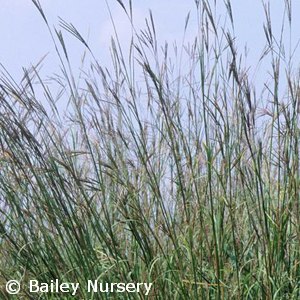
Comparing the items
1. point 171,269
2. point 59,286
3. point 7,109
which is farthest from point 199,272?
point 7,109

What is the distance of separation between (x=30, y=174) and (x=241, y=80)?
2.75ft

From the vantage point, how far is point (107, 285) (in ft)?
7.89

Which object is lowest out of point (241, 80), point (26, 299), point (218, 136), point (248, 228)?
point (26, 299)

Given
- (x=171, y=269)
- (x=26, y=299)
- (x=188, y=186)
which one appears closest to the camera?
(x=171, y=269)

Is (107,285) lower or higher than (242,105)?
lower

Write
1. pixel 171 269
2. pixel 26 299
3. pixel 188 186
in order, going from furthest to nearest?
1. pixel 188 186
2. pixel 26 299
3. pixel 171 269

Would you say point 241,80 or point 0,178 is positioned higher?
point 241,80

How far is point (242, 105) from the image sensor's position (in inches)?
96.7

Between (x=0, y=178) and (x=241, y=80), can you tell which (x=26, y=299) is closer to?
(x=0, y=178)

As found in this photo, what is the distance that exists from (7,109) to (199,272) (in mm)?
881

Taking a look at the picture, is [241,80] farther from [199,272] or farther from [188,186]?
[199,272]

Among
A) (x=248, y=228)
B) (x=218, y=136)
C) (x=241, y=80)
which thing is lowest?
(x=248, y=228)

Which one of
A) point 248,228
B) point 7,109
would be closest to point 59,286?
point 7,109

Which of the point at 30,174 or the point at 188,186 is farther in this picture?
the point at 188,186
